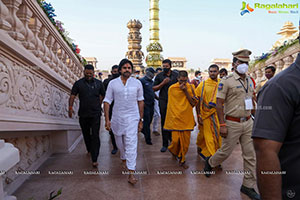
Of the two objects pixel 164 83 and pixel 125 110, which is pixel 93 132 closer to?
pixel 125 110

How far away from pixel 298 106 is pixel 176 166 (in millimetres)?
3017

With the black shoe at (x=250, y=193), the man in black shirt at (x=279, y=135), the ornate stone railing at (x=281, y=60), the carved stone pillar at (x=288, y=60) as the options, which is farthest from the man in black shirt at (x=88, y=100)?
the carved stone pillar at (x=288, y=60)

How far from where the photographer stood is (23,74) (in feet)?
9.01

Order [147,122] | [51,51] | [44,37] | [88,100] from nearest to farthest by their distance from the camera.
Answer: [44,37] < [51,51] < [88,100] < [147,122]

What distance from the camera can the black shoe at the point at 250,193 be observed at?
8.86 feet

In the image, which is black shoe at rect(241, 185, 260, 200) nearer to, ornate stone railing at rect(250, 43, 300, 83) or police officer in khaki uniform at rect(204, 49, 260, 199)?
police officer in khaki uniform at rect(204, 49, 260, 199)

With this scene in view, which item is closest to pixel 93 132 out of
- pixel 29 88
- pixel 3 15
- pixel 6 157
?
pixel 29 88

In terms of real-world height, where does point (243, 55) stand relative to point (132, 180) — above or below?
above

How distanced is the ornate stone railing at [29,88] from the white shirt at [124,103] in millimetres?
1052

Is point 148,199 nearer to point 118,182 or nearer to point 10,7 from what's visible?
point 118,182

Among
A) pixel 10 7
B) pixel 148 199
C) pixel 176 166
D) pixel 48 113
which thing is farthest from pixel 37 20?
pixel 176 166

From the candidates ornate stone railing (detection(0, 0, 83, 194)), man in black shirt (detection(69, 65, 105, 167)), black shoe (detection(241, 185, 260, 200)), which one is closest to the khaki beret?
black shoe (detection(241, 185, 260, 200))

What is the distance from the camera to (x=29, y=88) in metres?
2.91

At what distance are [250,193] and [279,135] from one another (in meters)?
2.04
